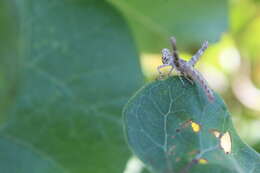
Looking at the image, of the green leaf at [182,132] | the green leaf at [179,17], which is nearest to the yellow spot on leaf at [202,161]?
the green leaf at [182,132]

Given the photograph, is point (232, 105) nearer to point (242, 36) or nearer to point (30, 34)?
point (242, 36)

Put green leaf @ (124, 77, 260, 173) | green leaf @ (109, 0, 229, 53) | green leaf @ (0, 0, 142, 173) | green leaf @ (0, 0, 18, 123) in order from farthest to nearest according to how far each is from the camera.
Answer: green leaf @ (109, 0, 229, 53) < green leaf @ (0, 0, 142, 173) < green leaf @ (0, 0, 18, 123) < green leaf @ (124, 77, 260, 173)

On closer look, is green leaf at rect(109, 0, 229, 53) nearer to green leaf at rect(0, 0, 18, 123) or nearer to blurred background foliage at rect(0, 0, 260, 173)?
blurred background foliage at rect(0, 0, 260, 173)

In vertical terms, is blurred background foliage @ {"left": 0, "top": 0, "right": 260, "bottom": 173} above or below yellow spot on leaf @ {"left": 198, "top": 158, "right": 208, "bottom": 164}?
above

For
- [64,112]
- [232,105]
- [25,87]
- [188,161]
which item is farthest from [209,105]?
[232,105]

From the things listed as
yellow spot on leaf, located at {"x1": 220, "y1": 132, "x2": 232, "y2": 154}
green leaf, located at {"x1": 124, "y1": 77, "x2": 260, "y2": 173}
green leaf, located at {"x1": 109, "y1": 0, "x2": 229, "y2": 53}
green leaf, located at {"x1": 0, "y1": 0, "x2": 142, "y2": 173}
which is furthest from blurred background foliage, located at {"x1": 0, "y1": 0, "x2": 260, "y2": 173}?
yellow spot on leaf, located at {"x1": 220, "y1": 132, "x2": 232, "y2": 154}

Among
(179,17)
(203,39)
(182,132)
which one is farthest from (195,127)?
(203,39)

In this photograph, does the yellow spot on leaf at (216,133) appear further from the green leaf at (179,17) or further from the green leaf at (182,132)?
the green leaf at (179,17)
